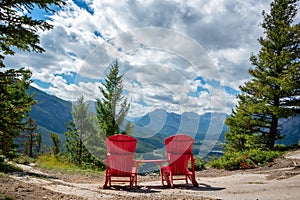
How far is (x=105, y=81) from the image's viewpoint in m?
20.3

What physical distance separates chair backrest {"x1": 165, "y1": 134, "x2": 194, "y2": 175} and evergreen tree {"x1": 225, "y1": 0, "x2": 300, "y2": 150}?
32.6 feet

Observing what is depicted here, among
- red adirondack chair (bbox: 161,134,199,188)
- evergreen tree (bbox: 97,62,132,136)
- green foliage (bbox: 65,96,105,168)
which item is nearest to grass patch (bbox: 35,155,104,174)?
green foliage (bbox: 65,96,105,168)

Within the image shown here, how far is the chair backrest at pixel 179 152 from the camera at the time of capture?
789cm

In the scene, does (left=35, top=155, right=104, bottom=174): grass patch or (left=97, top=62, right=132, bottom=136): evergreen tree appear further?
(left=97, top=62, right=132, bottom=136): evergreen tree

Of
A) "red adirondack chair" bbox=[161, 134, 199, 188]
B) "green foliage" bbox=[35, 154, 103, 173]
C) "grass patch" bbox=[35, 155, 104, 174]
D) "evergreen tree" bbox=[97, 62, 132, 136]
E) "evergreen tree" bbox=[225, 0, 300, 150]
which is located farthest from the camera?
"evergreen tree" bbox=[97, 62, 132, 136]

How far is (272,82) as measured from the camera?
667 inches

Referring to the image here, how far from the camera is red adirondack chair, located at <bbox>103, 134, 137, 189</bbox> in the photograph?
765cm

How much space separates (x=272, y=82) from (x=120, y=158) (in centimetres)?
1283

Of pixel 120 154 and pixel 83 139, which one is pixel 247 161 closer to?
pixel 120 154

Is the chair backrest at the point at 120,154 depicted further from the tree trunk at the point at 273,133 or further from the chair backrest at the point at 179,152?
the tree trunk at the point at 273,133

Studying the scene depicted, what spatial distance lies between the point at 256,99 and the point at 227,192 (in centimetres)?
1303

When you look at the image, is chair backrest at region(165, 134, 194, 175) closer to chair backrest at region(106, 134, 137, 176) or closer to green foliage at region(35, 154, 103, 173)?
chair backrest at region(106, 134, 137, 176)

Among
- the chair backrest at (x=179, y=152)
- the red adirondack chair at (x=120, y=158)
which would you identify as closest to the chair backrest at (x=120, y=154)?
the red adirondack chair at (x=120, y=158)

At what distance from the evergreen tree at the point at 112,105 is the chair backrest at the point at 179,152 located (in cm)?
1150
